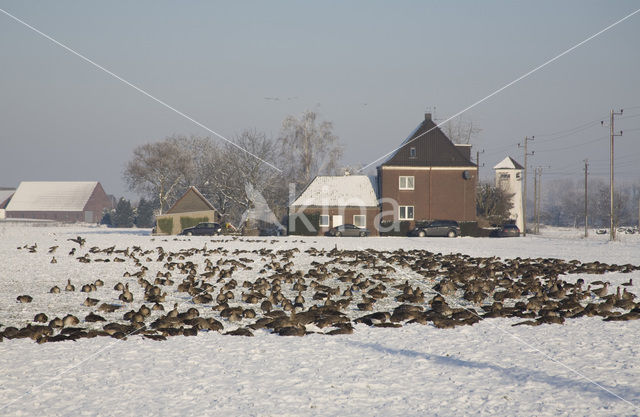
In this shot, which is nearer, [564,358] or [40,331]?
[564,358]

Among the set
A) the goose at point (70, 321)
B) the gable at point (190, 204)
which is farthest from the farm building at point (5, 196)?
the goose at point (70, 321)

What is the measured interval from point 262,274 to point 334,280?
9.53 ft

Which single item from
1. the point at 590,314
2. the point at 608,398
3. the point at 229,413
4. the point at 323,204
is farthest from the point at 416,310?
the point at 323,204

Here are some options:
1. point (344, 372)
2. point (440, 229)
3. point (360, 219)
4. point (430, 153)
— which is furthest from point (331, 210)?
point (344, 372)

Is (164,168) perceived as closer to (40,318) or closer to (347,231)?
(347,231)

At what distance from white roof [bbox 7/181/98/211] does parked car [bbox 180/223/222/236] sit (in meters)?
84.3

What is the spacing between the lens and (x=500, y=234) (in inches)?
2240

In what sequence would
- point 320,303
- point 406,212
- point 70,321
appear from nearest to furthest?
point 70,321 → point 320,303 → point 406,212

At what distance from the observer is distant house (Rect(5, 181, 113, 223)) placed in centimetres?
13000

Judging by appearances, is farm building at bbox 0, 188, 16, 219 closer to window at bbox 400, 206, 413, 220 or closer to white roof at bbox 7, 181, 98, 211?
white roof at bbox 7, 181, 98, 211

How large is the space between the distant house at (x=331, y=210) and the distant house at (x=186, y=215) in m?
10.1

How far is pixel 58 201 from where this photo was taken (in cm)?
13125

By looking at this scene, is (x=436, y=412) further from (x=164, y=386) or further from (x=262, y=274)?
(x=262, y=274)

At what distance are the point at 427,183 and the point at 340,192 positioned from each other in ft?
29.3
